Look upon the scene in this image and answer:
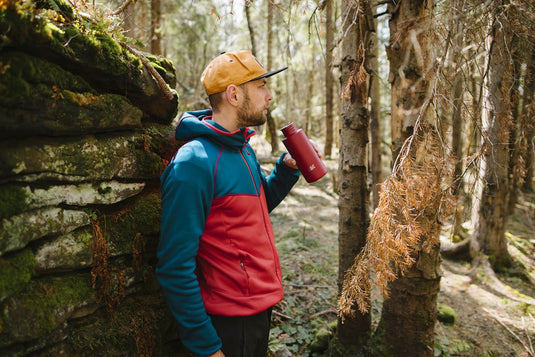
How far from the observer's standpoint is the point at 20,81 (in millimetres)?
1640

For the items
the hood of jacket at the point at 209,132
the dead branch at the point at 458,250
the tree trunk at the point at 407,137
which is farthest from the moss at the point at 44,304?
the dead branch at the point at 458,250

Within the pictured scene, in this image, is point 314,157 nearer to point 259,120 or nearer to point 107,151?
point 259,120

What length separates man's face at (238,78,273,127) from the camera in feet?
8.05

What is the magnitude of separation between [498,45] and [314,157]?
1.99 meters

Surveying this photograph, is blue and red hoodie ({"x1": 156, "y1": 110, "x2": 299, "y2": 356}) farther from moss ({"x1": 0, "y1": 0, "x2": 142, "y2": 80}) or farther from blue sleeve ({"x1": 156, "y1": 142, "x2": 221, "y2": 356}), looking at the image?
moss ({"x1": 0, "y1": 0, "x2": 142, "y2": 80})

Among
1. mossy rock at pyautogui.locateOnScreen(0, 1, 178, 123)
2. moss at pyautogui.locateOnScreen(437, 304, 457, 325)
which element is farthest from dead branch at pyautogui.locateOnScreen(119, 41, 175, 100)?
moss at pyautogui.locateOnScreen(437, 304, 457, 325)

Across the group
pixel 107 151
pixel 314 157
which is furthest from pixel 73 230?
pixel 314 157

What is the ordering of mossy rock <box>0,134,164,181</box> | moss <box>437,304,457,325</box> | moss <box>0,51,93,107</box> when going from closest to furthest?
moss <box>0,51,93,107</box> < mossy rock <box>0,134,164,181</box> < moss <box>437,304,457,325</box>

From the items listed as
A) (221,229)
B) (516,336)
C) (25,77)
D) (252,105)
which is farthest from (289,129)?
(516,336)

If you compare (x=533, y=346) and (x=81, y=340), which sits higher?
(x=81, y=340)

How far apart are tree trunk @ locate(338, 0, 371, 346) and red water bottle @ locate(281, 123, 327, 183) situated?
32.6 inches

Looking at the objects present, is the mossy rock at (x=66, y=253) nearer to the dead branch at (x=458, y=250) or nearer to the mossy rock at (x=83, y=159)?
the mossy rock at (x=83, y=159)

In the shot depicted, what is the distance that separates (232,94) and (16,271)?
1696mm

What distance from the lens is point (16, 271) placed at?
1.69 meters
